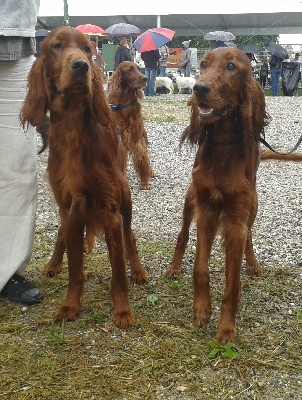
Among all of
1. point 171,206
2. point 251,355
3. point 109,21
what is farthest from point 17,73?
point 109,21

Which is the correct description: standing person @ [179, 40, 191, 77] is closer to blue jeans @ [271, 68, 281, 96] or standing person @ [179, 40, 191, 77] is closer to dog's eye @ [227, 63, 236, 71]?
blue jeans @ [271, 68, 281, 96]

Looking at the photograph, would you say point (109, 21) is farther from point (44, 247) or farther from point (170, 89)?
point (44, 247)

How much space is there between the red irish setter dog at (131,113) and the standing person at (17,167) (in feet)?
8.68

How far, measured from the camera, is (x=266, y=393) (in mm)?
2027

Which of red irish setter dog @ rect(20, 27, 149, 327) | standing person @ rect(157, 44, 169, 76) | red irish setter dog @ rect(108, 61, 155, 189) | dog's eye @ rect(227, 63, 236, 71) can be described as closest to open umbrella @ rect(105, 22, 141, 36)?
standing person @ rect(157, 44, 169, 76)

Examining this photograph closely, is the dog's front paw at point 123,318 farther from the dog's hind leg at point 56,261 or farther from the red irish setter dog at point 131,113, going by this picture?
the red irish setter dog at point 131,113

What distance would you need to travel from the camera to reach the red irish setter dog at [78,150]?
7.49ft

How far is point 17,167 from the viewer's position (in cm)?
268

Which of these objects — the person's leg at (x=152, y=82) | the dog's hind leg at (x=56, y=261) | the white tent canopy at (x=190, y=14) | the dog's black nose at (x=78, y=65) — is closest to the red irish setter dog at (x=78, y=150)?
the dog's black nose at (x=78, y=65)

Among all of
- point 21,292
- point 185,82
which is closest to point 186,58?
point 185,82

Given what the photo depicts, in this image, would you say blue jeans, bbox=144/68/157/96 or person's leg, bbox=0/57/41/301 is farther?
blue jeans, bbox=144/68/157/96

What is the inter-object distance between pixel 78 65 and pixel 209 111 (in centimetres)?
59

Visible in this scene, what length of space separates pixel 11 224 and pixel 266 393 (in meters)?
1.50

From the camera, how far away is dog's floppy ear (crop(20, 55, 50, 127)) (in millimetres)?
2305
